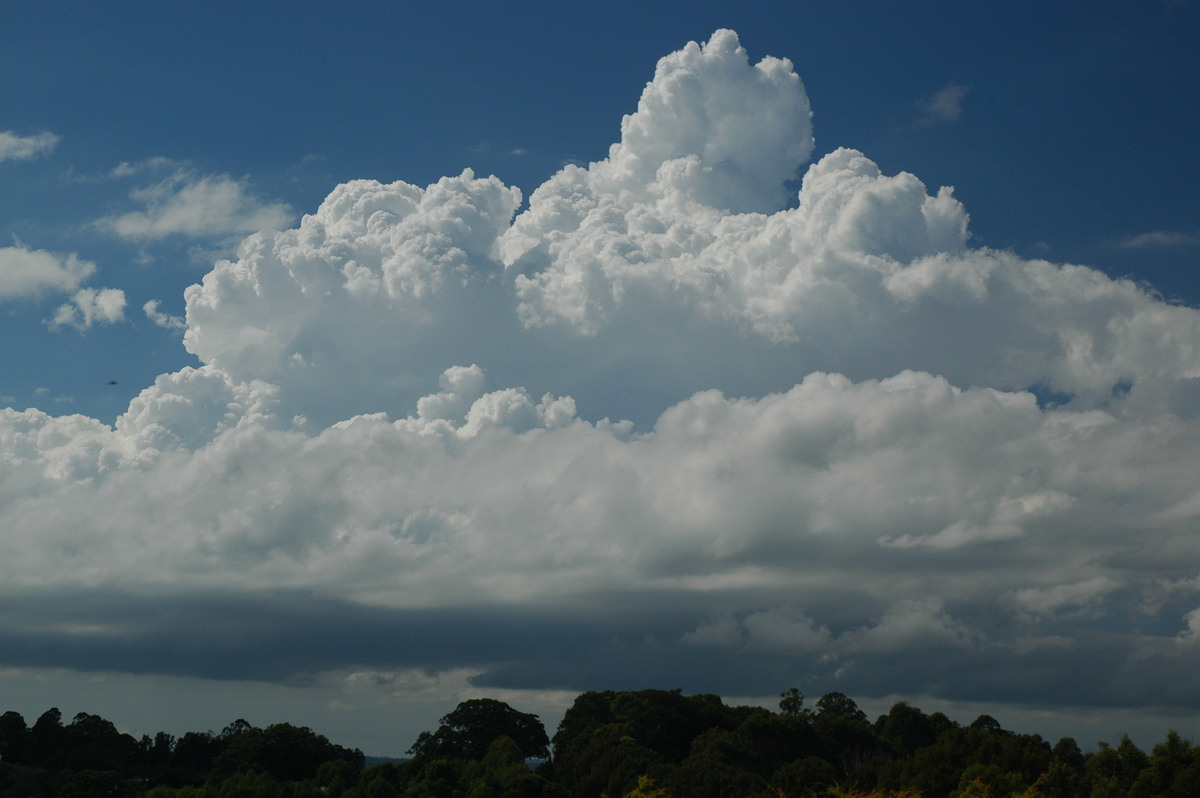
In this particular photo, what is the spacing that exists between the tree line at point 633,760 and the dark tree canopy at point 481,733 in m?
0.19

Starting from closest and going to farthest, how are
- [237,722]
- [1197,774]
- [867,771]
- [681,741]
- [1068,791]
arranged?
1. [1197,774]
2. [1068,791]
3. [867,771]
4. [681,741]
5. [237,722]

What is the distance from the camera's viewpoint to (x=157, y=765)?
550ft

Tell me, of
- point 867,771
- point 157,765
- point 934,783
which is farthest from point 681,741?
point 157,765

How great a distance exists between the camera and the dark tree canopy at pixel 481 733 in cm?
13625

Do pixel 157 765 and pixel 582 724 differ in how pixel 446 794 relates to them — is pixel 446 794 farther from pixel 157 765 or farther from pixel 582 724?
pixel 157 765

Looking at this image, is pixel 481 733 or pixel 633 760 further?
pixel 481 733

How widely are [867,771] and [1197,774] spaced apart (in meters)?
24.7

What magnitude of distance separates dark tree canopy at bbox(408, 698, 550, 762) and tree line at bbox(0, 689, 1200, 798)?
0.19 meters

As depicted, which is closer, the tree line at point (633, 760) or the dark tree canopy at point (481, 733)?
the tree line at point (633, 760)

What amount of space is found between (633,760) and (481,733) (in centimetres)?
5524

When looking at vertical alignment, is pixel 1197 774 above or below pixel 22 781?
above

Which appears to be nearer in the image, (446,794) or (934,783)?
(934,783)

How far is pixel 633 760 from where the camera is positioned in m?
87.7

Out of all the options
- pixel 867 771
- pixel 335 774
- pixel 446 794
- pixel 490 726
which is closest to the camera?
pixel 867 771
